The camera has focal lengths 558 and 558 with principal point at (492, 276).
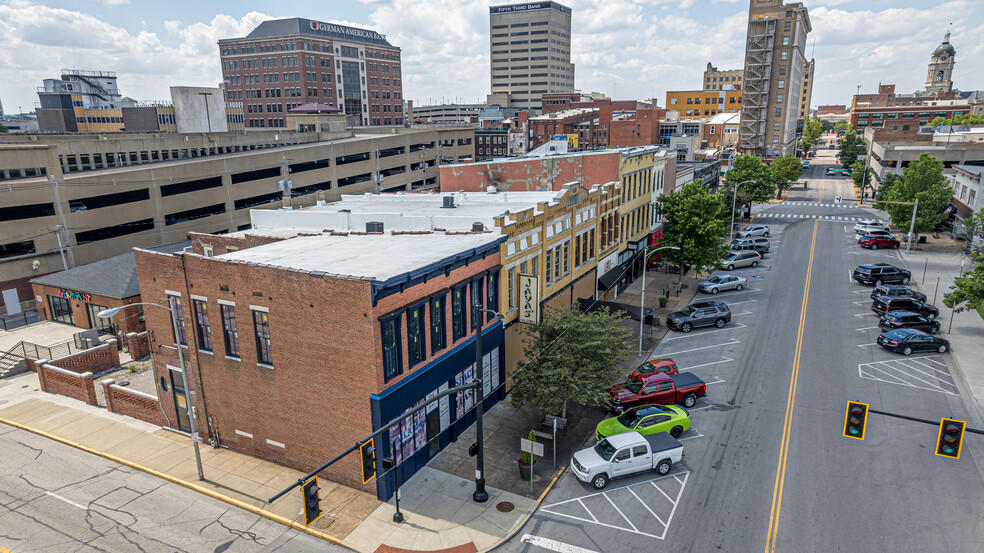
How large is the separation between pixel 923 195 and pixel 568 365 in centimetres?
5529

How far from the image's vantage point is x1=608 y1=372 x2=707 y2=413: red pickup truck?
27.5 metres

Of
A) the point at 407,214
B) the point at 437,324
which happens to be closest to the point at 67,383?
the point at 407,214

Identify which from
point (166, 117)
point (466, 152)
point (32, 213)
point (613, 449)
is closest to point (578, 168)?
point (613, 449)

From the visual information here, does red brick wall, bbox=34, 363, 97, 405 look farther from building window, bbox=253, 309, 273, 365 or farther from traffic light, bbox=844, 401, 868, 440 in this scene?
traffic light, bbox=844, 401, 868, 440

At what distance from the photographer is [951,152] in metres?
82.6

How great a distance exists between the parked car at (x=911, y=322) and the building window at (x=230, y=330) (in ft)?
128

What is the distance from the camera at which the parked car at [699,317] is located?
1529 inches

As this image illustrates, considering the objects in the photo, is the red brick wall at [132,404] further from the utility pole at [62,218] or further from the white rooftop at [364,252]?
the utility pole at [62,218]

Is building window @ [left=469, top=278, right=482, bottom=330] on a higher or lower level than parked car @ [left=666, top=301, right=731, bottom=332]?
higher

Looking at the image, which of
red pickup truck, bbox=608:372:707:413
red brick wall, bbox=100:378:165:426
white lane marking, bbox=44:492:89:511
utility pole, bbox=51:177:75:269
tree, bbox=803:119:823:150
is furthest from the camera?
tree, bbox=803:119:823:150

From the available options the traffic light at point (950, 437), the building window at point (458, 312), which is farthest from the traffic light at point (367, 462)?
the traffic light at point (950, 437)

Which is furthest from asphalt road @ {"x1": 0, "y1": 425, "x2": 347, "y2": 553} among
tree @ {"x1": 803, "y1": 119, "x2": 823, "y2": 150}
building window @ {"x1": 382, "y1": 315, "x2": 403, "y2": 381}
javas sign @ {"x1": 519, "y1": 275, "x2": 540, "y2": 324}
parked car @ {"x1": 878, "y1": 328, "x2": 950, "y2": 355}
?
Answer: tree @ {"x1": 803, "y1": 119, "x2": 823, "y2": 150}

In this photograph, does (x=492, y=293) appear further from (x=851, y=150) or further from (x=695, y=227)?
(x=851, y=150)

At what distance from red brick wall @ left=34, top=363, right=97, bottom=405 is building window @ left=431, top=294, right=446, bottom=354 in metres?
19.6
